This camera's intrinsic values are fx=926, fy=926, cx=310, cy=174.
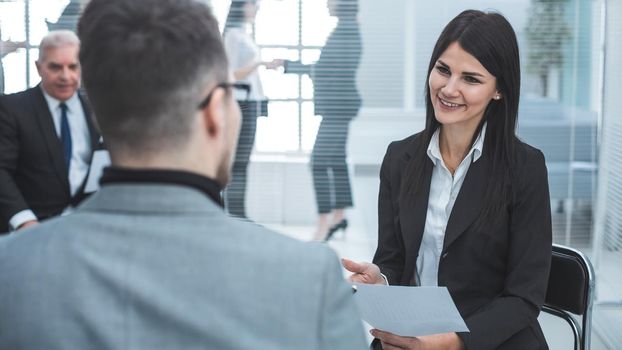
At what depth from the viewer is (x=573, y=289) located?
2490mm

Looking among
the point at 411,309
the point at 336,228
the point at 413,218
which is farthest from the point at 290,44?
the point at 411,309

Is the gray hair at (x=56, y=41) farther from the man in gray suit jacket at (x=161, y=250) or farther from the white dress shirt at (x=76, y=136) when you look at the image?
the man in gray suit jacket at (x=161, y=250)

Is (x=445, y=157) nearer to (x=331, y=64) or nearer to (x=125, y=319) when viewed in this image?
(x=125, y=319)

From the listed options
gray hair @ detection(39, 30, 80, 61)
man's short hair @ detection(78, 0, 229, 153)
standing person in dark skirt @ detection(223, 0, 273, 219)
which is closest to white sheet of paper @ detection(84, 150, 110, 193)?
gray hair @ detection(39, 30, 80, 61)

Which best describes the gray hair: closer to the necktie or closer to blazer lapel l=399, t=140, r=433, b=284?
the necktie

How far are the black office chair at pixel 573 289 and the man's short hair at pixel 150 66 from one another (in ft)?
5.52

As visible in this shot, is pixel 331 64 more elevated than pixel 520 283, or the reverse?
pixel 331 64

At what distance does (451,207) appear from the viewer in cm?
223

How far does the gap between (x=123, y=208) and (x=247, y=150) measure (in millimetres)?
4475

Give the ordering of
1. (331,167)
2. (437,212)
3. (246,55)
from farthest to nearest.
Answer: (331,167), (246,55), (437,212)

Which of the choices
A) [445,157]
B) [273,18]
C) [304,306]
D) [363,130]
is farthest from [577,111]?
[304,306]

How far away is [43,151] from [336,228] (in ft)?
7.61

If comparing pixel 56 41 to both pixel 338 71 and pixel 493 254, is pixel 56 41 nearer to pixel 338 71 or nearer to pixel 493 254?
pixel 338 71

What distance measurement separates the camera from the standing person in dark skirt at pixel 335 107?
543 centimetres
